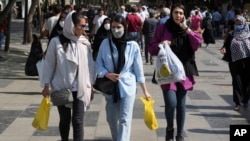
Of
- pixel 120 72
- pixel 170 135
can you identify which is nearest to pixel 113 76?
pixel 120 72

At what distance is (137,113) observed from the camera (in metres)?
9.29

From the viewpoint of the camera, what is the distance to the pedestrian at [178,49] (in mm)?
6848

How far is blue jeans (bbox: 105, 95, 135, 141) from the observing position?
620 centimetres

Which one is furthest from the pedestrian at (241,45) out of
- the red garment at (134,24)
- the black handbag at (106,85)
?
the red garment at (134,24)

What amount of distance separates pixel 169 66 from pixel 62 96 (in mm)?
1419

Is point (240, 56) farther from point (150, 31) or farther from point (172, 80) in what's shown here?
point (150, 31)

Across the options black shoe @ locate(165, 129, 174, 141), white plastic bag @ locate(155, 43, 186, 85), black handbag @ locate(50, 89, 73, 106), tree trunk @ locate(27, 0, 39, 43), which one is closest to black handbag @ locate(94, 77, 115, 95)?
black handbag @ locate(50, 89, 73, 106)

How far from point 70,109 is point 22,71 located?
931cm

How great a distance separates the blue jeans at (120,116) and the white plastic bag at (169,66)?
69cm

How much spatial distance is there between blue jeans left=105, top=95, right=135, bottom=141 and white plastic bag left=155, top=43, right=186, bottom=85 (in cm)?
69

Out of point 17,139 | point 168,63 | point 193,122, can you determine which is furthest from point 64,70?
point 193,122

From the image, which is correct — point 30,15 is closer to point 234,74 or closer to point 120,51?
point 234,74

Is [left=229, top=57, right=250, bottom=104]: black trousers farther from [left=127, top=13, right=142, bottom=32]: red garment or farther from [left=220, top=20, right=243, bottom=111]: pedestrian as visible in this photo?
[left=127, top=13, right=142, bottom=32]: red garment

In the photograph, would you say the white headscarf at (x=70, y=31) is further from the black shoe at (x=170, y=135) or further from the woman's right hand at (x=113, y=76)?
the black shoe at (x=170, y=135)
